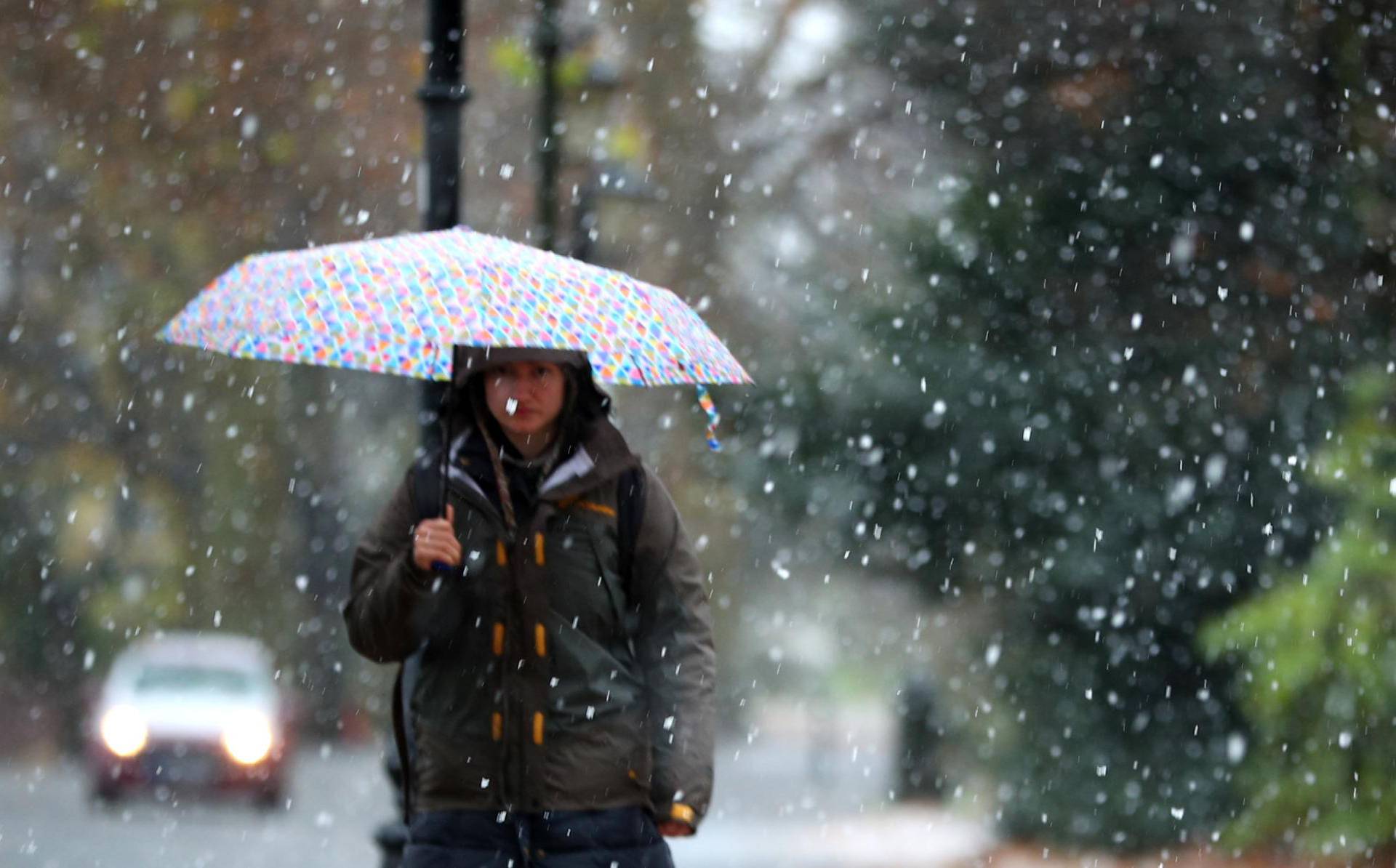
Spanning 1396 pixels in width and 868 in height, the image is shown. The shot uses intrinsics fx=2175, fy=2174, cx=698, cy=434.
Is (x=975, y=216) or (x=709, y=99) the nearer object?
(x=975, y=216)

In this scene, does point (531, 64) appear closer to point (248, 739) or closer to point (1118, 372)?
point (1118, 372)

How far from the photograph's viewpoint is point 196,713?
18.9 meters

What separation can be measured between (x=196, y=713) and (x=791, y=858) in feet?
21.6

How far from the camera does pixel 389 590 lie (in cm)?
→ 415

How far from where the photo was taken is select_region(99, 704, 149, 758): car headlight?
18.2m

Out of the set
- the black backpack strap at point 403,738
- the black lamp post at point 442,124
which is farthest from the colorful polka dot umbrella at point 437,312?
the black lamp post at point 442,124

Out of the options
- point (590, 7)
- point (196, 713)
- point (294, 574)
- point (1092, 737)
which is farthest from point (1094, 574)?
point (294, 574)

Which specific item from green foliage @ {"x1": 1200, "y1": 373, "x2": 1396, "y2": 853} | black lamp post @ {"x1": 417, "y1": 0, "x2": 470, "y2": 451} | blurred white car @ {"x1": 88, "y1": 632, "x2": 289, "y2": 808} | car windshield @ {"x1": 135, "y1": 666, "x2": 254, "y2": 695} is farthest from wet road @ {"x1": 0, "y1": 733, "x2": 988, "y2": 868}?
black lamp post @ {"x1": 417, "y1": 0, "x2": 470, "y2": 451}

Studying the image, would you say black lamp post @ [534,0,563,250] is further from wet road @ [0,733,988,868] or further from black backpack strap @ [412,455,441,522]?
black backpack strap @ [412,455,441,522]

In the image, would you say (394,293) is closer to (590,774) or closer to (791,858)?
(590,774)

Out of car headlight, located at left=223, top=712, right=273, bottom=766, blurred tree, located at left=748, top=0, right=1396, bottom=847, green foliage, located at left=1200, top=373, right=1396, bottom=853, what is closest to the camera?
green foliage, located at left=1200, top=373, right=1396, bottom=853

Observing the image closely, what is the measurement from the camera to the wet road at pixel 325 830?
46.6ft

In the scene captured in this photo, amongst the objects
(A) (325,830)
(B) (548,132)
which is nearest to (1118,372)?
(B) (548,132)

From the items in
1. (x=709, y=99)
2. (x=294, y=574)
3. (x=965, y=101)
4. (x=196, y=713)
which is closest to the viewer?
(x=965, y=101)
